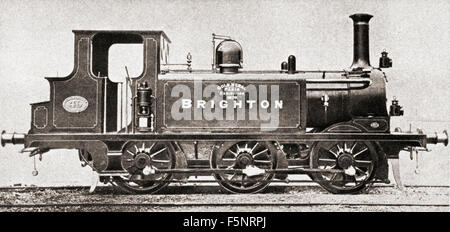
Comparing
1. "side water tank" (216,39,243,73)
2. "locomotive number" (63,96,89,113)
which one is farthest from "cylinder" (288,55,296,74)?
"locomotive number" (63,96,89,113)

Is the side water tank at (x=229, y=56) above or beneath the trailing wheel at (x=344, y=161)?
above

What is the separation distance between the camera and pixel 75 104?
9.39 meters

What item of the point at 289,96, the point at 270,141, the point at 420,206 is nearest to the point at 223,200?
the point at 270,141

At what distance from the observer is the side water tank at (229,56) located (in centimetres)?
959

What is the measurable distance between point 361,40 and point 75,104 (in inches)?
193

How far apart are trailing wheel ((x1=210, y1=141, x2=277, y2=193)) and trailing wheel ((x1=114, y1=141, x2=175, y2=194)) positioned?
31.0 inches

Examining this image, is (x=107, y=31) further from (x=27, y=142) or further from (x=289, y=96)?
(x=289, y=96)

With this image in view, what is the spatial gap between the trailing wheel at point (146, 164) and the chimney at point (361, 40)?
3534 mm

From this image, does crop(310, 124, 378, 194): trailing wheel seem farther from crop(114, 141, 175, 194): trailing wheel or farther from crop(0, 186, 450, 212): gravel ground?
crop(114, 141, 175, 194): trailing wheel

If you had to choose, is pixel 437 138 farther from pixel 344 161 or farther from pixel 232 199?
pixel 232 199

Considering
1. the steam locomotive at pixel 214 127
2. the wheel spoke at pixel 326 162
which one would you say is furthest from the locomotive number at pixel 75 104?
the wheel spoke at pixel 326 162

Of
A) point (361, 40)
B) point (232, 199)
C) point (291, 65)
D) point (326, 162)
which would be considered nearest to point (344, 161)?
point (326, 162)

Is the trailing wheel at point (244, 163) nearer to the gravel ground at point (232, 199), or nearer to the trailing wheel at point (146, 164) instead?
the gravel ground at point (232, 199)
